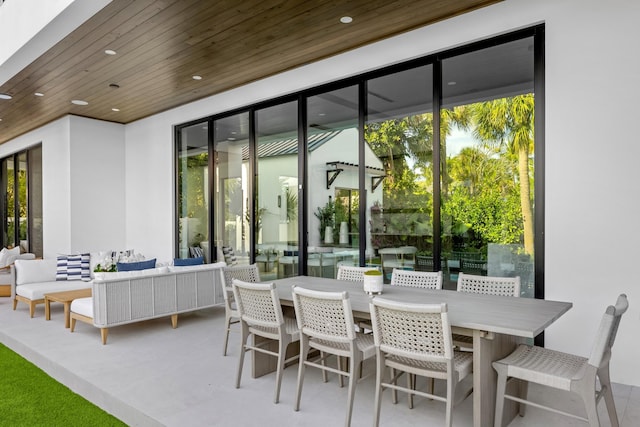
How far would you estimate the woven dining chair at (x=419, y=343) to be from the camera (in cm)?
233

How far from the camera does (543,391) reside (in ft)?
10.8

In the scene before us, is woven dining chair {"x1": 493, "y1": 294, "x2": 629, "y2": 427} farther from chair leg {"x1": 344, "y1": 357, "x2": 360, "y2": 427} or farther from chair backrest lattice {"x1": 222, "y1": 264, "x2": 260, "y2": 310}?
chair backrest lattice {"x1": 222, "y1": 264, "x2": 260, "y2": 310}

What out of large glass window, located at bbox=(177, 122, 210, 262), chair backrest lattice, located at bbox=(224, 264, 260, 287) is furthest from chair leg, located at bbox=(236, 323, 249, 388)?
large glass window, located at bbox=(177, 122, 210, 262)

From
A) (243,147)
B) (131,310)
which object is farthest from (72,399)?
(243,147)

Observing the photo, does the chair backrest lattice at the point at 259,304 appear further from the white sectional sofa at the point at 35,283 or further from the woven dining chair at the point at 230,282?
the white sectional sofa at the point at 35,283

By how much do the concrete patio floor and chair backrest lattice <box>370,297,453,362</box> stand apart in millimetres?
628

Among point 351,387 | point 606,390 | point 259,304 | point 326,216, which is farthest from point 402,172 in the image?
point 606,390

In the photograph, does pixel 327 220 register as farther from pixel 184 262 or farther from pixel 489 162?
pixel 489 162

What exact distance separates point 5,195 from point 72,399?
35.2 ft

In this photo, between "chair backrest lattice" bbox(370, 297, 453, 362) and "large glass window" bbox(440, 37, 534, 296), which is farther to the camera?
"large glass window" bbox(440, 37, 534, 296)

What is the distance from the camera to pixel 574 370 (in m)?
2.40

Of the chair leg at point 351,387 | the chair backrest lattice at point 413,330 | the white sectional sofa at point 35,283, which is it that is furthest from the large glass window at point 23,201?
the chair backrest lattice at point 413,330

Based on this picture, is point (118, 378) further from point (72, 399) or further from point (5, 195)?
point (5, 195)

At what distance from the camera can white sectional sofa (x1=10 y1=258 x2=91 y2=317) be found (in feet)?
19.2
